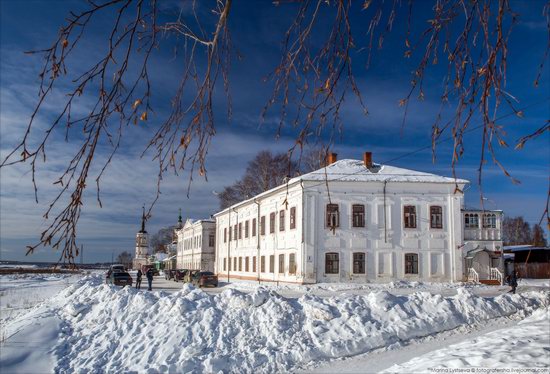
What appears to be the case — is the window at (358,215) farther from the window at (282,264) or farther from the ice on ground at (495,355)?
the ice on ground at (495,355)

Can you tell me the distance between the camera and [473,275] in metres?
32.3

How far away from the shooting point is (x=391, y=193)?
3259cm

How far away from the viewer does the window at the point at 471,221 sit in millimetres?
33844

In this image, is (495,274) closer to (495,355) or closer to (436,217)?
(436,217)

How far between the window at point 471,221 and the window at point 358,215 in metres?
7.23

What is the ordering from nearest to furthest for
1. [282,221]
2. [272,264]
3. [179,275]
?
[282,221]
[272,264]
[179,275]

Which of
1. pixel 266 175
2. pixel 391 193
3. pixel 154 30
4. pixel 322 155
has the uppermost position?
pixel 266 175

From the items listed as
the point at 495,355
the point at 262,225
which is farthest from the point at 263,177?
the point at 495,355

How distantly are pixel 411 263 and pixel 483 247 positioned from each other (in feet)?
17.1

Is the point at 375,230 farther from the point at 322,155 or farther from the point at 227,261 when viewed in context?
the point at 322,155

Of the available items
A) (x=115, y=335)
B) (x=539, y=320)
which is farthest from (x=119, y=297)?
(x=539, y=320)

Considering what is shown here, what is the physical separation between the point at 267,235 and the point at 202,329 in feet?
67.1

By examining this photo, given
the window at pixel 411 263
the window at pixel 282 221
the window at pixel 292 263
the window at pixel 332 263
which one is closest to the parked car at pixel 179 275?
the window at pixel 282 221

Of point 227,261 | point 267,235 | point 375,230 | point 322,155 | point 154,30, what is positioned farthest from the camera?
Answer: point 227,261
